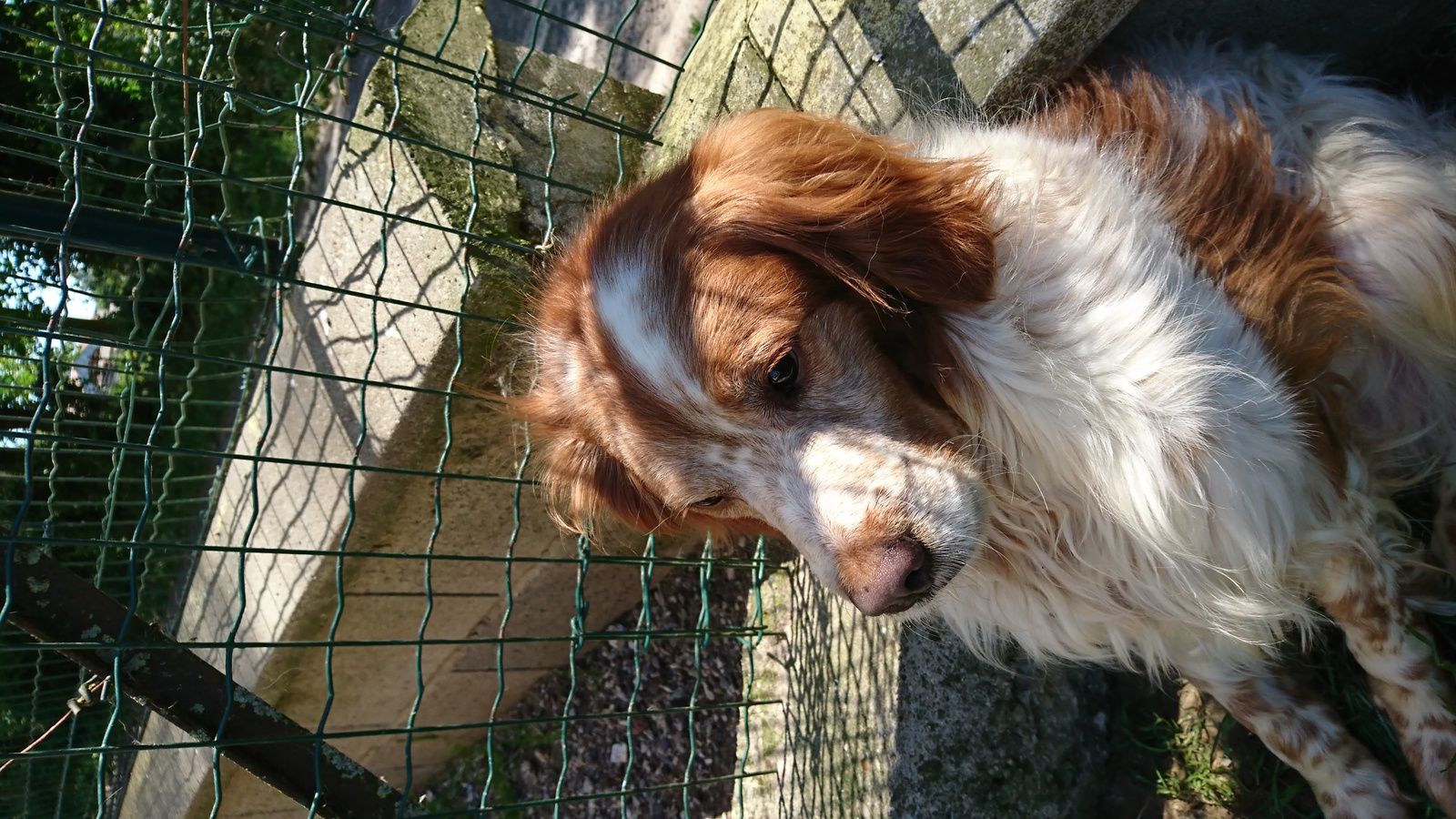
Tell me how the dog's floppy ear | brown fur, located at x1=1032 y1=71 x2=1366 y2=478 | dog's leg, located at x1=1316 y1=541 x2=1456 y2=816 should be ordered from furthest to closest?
dog's leg, located at x1=1316 y1=541 x2=1456 y2=816 → brown fur, located at x1=1032 y1=71 x2=1366 y2=478 → the dog's floppy ear

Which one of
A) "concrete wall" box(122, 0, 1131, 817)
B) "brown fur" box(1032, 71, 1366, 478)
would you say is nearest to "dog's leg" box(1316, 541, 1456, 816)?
"brown fur" box(1032, 71, 1366, 478)

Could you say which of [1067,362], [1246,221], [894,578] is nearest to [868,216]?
[1067,362]

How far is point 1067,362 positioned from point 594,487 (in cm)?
120

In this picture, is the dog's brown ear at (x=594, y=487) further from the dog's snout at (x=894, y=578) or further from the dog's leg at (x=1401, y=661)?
the dog's leg at (x=1401, y=661)

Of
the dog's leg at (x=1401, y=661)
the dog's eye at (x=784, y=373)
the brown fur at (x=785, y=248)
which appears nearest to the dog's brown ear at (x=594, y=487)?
the brown fur at (x=785, y=248)

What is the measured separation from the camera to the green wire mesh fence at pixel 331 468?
7.95 feet

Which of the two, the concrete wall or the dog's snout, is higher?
the concrete wall

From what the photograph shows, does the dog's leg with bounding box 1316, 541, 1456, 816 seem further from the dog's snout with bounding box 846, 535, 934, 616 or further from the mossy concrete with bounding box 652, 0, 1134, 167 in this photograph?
the mossy concrete with bounding box 652, 0, 1134, 167

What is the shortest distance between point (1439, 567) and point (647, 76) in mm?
3646

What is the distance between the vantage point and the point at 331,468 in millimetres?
3088

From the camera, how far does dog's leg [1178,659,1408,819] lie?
2.56m

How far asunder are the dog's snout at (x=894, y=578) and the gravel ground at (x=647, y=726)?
2.26 m

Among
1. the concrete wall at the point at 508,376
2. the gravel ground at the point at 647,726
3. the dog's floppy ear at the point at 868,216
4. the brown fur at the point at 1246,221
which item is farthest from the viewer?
the gravel ground at the point at 647,726

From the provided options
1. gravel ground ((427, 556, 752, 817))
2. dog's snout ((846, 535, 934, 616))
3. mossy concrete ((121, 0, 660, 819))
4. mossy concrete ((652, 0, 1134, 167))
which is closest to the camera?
dog's snout ((846, 535, 934, 616))
